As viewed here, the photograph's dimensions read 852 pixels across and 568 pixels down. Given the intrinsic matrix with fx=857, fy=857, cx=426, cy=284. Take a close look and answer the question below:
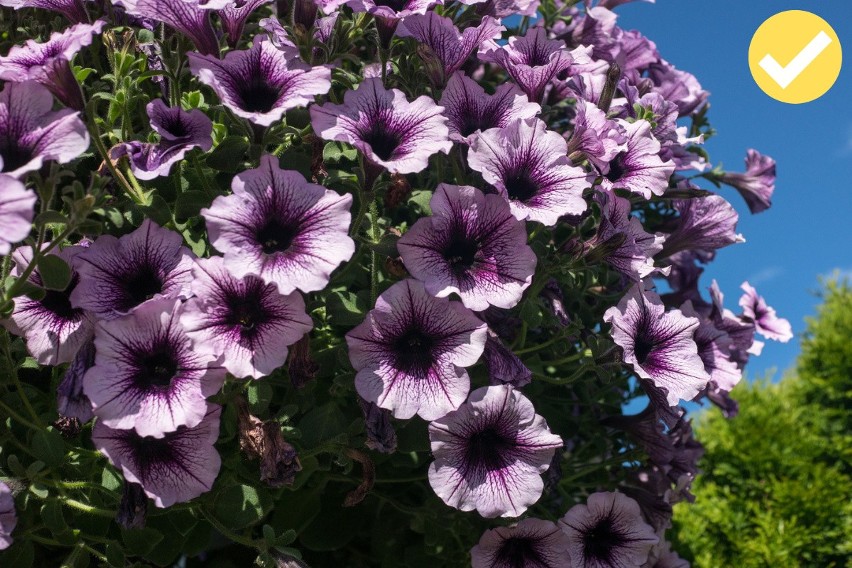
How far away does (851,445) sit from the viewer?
11.4ft

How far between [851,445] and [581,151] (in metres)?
2.61

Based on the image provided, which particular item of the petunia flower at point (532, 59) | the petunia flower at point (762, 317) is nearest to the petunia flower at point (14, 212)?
the petunia flower at point (532, 59)

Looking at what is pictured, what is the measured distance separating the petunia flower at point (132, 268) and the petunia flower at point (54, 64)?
232 mm

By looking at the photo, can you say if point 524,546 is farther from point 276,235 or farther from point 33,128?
point 33,128

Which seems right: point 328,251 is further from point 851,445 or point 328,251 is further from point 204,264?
point 851,445

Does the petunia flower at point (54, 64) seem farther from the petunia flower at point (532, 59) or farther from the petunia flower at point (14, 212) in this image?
the petunia flower at point (532, 59)

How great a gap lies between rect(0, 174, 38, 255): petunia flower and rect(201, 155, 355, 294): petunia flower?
217 mm

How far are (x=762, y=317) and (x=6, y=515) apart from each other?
176 centimetres

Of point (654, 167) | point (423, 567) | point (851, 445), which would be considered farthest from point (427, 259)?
point (851, 445)

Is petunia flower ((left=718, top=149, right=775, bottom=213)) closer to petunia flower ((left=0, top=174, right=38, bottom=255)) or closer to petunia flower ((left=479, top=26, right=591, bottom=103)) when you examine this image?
petunia flower ((left=479, top=26, right=591, bottom=103))

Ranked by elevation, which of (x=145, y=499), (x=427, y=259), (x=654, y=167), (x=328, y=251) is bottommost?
(x=145, y=499)

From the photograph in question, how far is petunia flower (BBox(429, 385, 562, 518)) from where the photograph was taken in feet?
4.42

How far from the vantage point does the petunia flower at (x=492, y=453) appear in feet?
4.42

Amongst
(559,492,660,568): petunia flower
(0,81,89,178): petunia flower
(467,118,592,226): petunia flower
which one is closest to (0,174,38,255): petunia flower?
(0,81,89,178): petunia flower
